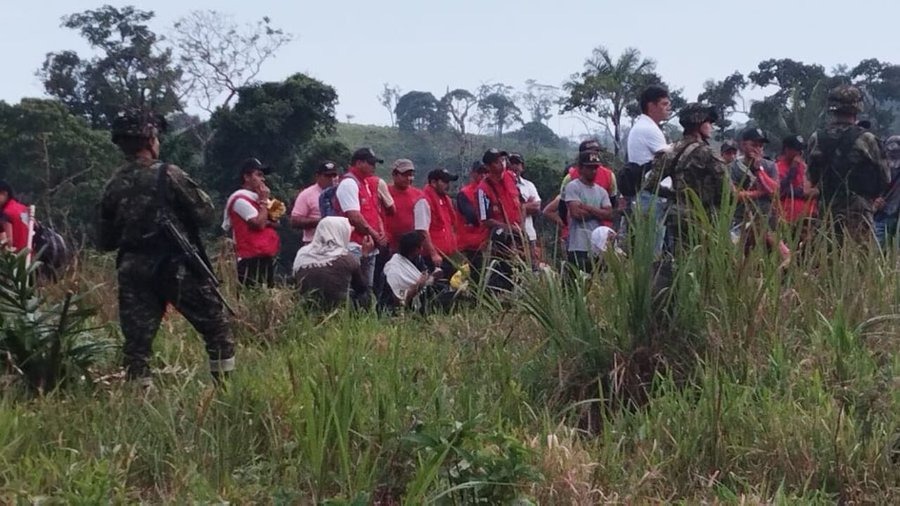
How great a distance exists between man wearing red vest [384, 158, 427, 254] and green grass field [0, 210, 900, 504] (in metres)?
3.53

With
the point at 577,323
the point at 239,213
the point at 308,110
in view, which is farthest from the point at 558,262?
the point at 308,110

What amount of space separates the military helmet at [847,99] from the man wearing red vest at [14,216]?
19.6 ft

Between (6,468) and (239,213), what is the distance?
13.9ft

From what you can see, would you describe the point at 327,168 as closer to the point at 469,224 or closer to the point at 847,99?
the point at 469,224

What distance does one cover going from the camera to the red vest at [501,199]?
338 inches

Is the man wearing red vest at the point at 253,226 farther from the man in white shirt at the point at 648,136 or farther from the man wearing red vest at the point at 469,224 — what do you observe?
the man in white shirt at the point at 648,136

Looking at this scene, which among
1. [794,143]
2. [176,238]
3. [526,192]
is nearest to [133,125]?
[176,238]

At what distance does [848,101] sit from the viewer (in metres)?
7.38

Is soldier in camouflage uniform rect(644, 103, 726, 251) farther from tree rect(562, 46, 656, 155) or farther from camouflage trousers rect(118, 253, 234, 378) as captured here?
tree rect(562, 46, 656, 155)

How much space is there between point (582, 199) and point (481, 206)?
894 mm

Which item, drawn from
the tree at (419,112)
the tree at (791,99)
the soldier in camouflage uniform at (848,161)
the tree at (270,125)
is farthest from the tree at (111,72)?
the tree at (419,112)

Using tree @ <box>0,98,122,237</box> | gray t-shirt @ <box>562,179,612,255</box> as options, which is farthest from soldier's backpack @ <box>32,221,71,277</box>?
tree @ <box>0,98,122,237</box>

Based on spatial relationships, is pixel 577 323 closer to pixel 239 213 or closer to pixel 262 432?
pixel 262 432

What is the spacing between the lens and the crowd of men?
5.43 meters
